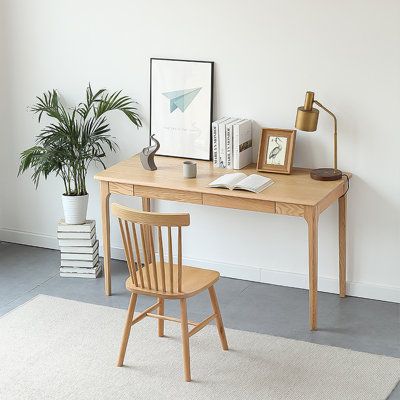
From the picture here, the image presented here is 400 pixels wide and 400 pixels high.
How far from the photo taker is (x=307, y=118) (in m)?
4.61

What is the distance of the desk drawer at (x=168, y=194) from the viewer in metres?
4.63

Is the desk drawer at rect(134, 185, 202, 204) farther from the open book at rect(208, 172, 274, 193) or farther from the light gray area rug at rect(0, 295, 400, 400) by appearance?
the light gray area rug at rect(0, 295, 400, 400)

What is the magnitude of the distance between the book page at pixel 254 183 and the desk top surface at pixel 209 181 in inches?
1.1

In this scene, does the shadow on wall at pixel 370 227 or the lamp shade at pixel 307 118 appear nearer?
the lamp shade at pixel 307 118

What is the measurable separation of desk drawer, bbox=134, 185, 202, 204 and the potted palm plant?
581 mm

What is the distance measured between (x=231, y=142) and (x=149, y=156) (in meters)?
0.46

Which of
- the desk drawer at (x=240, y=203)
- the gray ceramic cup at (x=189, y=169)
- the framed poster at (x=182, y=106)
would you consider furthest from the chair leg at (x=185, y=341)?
the framed poster at (x=182, y=106)

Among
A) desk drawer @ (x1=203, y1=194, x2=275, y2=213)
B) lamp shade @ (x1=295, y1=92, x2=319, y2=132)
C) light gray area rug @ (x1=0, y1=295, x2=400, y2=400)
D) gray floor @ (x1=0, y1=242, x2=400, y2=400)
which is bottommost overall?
light gray area rug @ (x1=0, y1=295, x2=400, y2=400)

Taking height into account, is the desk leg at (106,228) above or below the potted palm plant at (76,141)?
below

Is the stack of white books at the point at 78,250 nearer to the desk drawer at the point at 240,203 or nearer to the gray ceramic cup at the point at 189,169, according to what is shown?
the gray ceramic cup at the point at 189,169

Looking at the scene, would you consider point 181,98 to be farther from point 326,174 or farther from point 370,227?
point 370,227

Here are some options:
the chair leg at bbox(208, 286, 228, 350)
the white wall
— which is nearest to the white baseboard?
the white wall

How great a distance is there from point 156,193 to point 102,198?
1.21 ft

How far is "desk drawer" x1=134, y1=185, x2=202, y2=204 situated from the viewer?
15.2 feet
